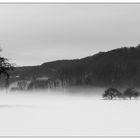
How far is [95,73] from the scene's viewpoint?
98625mm

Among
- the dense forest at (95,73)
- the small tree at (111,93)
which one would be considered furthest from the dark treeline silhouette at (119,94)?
the dense forest at (95,73)

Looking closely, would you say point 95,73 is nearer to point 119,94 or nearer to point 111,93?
point 111,93

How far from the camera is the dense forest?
8461cm

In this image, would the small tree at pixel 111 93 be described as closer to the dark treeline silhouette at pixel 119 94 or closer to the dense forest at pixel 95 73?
the dark treeline silhouette at pixel 119 94

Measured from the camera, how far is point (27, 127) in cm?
3142

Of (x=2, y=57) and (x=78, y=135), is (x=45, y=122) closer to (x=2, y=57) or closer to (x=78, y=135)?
(x=78, y=135)

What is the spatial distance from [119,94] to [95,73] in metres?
18.1

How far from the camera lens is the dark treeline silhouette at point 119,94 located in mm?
80000

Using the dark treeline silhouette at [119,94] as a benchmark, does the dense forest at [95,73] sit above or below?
above

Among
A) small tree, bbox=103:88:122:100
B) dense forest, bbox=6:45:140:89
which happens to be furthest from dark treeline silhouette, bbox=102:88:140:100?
dense forest, bbox=6:45:140:89

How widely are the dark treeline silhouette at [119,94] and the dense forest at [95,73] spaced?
8.78ft

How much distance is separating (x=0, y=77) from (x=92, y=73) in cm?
4201

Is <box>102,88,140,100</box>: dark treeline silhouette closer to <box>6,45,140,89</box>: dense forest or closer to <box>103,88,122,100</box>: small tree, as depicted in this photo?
<box>103,88,122,100</box>: small tree

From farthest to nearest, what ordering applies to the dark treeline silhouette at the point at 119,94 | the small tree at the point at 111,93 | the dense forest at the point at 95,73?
1. the dense forest at the point at 95,73
2. the small tree at the point at 111,93
3. the dark treeline silhouette at the point at 119,94
